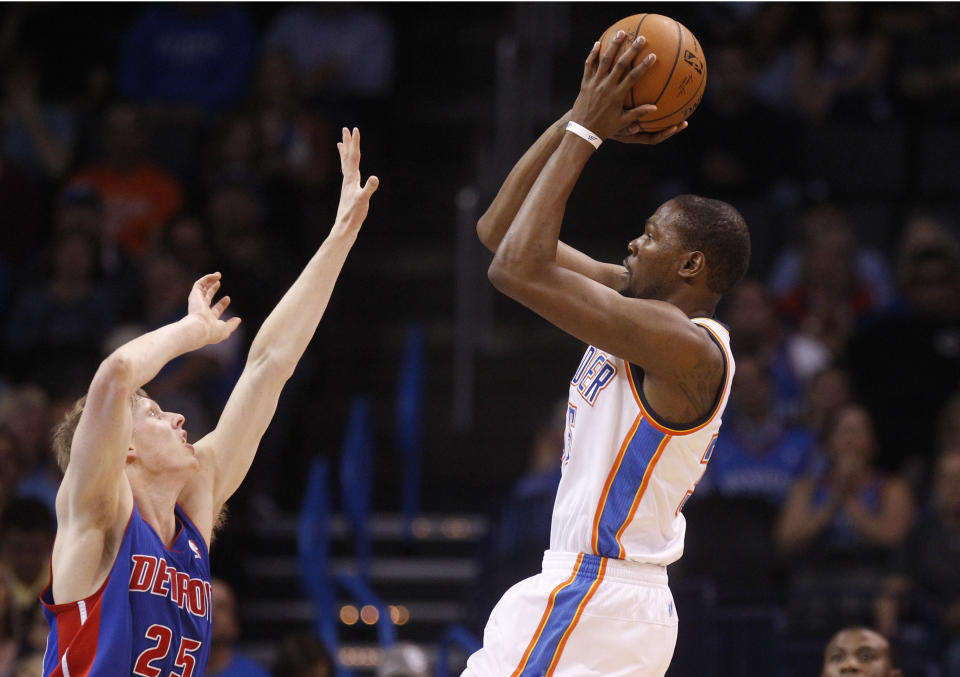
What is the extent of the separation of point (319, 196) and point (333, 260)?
5.43m

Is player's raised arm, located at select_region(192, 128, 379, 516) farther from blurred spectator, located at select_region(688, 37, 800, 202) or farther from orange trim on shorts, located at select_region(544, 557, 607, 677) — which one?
blurred spectator, located at select_region(688, 37, 800, 202)

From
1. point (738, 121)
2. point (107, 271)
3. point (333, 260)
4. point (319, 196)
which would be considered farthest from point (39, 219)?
point (333, 260)

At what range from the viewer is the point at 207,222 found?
32.0 ft

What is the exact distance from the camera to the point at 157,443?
13.5ft

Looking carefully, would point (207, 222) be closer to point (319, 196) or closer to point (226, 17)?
point (319, 196)

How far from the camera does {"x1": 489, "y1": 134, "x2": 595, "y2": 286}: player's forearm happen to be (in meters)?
3.69

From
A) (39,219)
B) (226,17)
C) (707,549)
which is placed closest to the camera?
(707,549)

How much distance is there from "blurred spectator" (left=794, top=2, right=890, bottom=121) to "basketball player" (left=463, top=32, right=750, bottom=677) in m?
6.33

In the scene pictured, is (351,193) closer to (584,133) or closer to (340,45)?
(584,133)

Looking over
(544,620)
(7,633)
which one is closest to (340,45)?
(7,633)

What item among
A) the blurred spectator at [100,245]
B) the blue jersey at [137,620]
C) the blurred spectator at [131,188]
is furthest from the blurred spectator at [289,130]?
the blue jersey at [137,620]

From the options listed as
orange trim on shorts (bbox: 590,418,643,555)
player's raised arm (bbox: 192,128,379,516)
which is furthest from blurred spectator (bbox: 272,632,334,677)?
orange trim on shorts (bbox: 590,418,643,555)

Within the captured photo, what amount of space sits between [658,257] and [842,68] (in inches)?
269

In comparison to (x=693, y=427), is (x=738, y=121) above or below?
above
